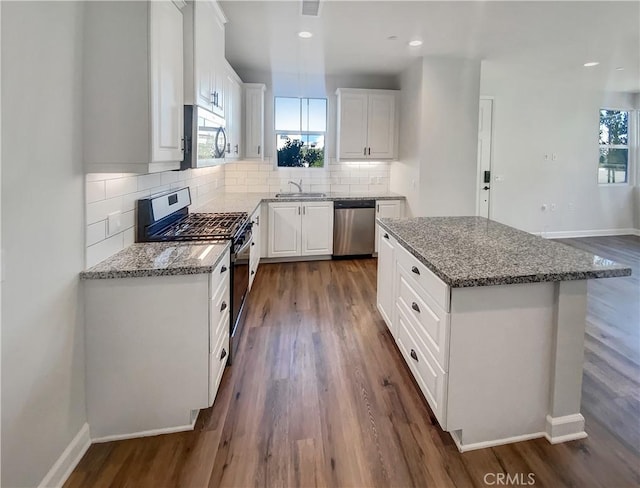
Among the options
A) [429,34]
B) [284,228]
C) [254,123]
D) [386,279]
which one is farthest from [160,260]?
[254,123]

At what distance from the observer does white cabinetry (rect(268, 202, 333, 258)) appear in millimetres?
5055

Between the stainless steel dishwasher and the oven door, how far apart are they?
2.15 metres

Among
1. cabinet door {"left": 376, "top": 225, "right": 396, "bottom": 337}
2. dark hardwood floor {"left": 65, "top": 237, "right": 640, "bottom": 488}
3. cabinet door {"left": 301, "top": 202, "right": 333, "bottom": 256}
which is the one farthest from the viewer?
cabinet door {"left": 301, "top": 202, "right": 333, "bottom": 256}

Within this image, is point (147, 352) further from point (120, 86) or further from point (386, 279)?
point (386, 279)

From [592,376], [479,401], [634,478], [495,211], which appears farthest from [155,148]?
[495,211]

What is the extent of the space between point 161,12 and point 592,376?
10.7 feet

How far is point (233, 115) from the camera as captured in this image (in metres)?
4.31

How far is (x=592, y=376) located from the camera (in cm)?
245

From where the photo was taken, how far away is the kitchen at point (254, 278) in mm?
1445

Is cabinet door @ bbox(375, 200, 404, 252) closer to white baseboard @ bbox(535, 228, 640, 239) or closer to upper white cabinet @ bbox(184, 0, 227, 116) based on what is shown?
upper white cabinet @ bbox(184, 0, 227, 116)

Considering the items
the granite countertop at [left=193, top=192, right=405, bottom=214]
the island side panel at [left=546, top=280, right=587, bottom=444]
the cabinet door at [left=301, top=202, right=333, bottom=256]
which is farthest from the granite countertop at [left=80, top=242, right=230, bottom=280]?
the cabinet door at [left=301, top=202, right=333, bottom=256]

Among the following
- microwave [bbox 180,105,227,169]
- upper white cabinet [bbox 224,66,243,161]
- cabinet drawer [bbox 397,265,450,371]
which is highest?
upper white cabinet [bbox 224,66,243,161]

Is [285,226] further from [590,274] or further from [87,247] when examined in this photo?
[590,274]

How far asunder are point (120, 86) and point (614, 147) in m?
8.36
